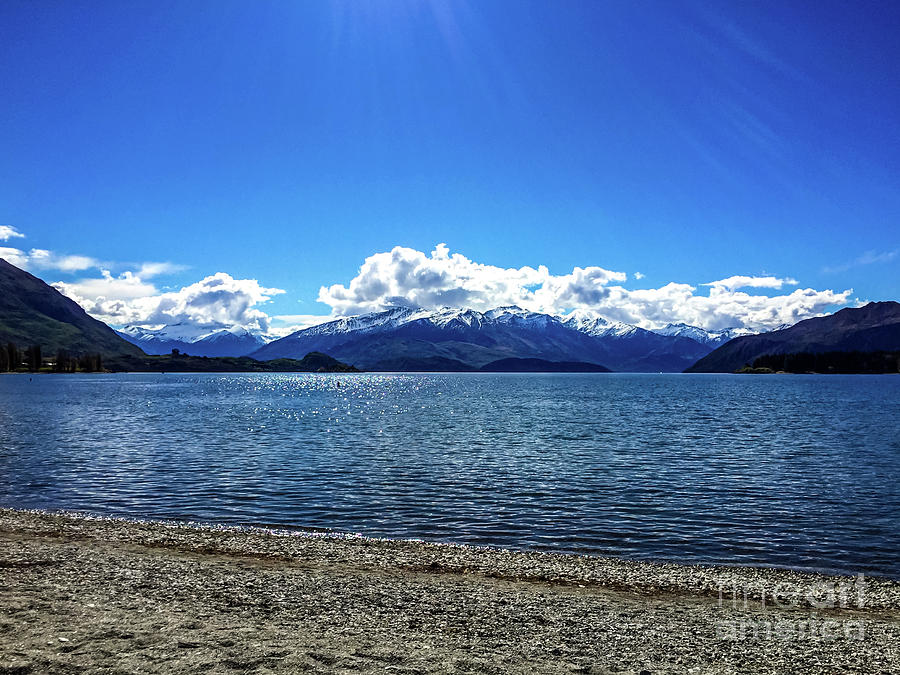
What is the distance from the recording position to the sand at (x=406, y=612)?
14688 millimetres

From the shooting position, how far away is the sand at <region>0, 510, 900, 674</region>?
14688 millimetres

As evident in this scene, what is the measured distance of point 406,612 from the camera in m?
18.6


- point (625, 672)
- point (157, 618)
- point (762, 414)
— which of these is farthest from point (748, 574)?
point (762, 414)

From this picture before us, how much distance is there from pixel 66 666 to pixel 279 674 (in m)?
5.08

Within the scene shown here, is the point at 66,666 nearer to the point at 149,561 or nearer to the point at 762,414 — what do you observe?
the point at 149,561

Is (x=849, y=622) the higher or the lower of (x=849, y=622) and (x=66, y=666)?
the lower

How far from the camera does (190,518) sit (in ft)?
113
